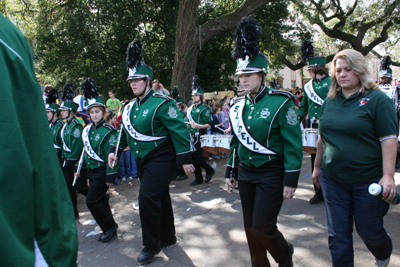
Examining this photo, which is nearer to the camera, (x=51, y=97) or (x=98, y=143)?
(x=98, y=143)

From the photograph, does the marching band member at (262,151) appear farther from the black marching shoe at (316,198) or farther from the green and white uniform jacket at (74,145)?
the green and white uniform jacket at (74,145)

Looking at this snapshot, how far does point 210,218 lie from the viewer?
5.34m

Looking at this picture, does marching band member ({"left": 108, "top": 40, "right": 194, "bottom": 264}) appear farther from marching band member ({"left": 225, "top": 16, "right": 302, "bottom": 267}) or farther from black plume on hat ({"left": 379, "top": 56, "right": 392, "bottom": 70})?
black plume on hat ({"left": 379, "top": 56, "right": 392, "bottom": 70})

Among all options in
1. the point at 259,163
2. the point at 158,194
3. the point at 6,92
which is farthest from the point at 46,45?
the point at 6,92

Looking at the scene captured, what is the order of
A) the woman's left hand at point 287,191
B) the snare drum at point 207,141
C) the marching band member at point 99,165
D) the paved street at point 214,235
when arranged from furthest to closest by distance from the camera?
the snare drum at point 207,141 < the marching band member at point 99,165 < the paved street at point 214,235 < the woman's left hand at point 287,191

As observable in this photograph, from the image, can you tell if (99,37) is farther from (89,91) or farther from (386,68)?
(386,68)

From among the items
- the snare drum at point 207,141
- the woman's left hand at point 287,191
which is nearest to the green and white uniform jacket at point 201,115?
the snare drum at point 207,141

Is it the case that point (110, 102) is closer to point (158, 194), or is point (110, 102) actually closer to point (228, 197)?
point (228, 197)

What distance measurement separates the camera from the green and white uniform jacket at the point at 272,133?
9.98 feet

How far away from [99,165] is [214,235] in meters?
1.92

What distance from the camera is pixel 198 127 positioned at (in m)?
7.96

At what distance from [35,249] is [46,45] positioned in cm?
1688

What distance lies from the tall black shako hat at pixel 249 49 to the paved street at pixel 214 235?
2095 millimetres

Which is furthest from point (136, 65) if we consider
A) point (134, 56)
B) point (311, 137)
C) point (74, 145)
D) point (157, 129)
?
point (311, 137)
